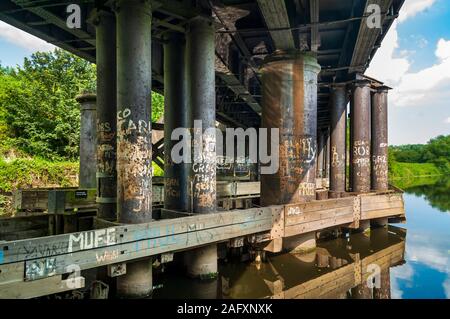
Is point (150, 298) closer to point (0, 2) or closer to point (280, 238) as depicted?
point (280, 238)

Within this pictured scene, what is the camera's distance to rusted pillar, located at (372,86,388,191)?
51.0 feet

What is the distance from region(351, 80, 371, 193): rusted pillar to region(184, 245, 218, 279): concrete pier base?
29.5 feet

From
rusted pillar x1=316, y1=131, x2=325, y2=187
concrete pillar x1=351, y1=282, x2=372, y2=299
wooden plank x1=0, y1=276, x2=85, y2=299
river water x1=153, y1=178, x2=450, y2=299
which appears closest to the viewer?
wooden plank x1=0, y1=276, x2=85, y2=299

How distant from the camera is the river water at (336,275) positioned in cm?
768

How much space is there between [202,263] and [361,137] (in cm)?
981

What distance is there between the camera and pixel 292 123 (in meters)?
10.2

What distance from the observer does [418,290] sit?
8219mm

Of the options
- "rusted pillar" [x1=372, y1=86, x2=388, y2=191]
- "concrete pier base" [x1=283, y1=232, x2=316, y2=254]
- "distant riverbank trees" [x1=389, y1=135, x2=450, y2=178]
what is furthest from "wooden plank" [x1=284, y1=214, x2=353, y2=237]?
"distant riverbank trees" [x1=389, y1=135, x2=450, y2=178]

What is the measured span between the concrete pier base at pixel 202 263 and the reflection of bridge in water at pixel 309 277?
0.70 feet

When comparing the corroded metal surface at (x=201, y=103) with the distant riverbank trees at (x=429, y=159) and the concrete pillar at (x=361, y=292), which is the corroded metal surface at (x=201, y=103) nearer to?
the concrete pillar at (x=361, y=292)

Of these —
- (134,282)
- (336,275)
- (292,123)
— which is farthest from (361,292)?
(134,282)

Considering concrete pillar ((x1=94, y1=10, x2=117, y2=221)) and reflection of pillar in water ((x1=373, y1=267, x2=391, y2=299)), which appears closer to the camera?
concrete pillar ((x1=94, y1=10, x2=117, y2=221))

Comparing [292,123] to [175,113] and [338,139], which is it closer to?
[175,113]

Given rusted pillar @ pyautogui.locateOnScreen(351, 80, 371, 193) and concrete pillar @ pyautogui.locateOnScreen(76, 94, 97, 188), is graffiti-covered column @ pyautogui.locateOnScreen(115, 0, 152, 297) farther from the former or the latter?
rusted pillar @ pyautogui.locateOnScreen(351, 80, 371, 193)
